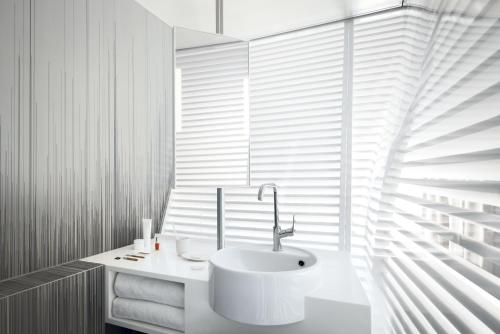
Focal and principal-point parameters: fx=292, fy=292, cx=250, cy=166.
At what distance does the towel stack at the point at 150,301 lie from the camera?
1.35 m

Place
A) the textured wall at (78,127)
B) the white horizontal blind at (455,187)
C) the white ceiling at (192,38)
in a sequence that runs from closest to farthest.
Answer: the white horizontal blind at (455,187)
the textured wall at (78,127)
the white ceiling at (192,38)

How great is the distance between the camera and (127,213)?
186cm

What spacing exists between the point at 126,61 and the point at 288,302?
1.66 metres

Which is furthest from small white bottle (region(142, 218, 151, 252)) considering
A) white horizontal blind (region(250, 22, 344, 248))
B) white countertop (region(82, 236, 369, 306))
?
white horizontal blind (region(250, 22, 344, 248))

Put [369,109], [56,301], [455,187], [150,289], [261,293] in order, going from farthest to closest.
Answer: [369,109]
[150,289]
[56,301]
[261,293]
[455,187]

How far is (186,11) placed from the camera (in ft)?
6.08

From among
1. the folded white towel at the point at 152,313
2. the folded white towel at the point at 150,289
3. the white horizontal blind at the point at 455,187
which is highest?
the white horizontal blind at the point at 455,187

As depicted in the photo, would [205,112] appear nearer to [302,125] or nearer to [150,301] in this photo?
[302,125]

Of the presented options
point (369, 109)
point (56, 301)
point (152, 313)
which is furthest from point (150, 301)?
point (369, 109)

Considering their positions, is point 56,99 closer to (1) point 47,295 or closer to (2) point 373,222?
(1) point 47,295

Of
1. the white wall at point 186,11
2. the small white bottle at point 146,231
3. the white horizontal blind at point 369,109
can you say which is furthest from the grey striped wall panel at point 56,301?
the white wall at point 186,11

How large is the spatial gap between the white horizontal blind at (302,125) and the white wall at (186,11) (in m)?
0.40

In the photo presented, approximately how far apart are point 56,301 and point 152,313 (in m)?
0.41

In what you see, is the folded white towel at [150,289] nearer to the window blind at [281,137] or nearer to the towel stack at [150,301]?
the towel stack at [150,301]
